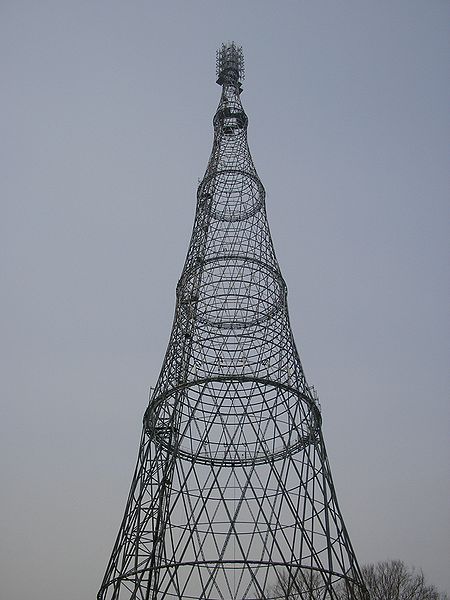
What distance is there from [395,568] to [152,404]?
2120cm

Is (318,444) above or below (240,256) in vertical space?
below

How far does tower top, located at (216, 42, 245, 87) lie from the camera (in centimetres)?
3450

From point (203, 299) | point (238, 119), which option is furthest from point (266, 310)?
point (238, 119)

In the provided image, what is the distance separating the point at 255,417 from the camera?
25.2m

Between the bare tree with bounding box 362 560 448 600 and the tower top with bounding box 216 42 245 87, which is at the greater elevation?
the tower top with bounding box 216 42 245 87

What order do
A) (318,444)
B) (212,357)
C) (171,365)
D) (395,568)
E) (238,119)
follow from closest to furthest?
(318,444) → (171,365) → (212,357) → (238,119) → (395,568)

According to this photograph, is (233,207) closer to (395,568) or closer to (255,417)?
(255,417)

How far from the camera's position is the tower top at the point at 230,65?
34500mm

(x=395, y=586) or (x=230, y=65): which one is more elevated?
(x=230, y=65)

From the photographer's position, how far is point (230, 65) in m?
35.0

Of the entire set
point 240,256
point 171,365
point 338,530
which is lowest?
point 338,530

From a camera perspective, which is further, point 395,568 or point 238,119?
point 395,568

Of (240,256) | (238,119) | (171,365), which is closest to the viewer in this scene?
(171,365)

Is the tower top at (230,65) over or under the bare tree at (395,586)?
over
